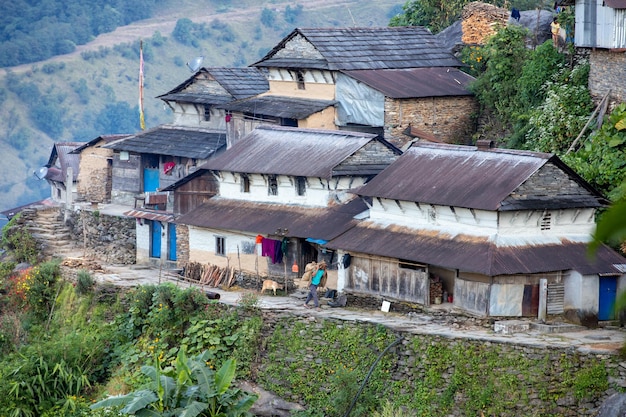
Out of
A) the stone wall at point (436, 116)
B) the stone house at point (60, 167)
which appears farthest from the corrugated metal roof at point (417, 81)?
the stone house at point (60, 167)

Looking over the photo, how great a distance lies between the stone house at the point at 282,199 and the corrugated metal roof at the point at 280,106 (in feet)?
11.3

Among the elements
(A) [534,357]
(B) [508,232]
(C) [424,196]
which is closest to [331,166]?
(C) [424,196]

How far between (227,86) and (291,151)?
9539 mm

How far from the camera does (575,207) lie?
28594 mm

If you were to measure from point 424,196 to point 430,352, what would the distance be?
434 cm

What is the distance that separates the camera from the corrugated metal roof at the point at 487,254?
90.5 ft

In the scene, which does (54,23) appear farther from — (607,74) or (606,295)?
(606,295)

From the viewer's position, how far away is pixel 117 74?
104625 millimetres

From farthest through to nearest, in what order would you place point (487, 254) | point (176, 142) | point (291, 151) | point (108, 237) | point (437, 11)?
1. point (437, 11)
2. point (176, 142)
3. point (108, 237)
4. point (291, 151)
5. point (487, 254)

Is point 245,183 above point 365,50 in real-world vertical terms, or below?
below

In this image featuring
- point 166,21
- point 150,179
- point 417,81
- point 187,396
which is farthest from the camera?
point 166,21

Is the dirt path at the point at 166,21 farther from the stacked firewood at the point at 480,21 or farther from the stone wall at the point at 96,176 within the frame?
the stacked firewood at the point at 480,21

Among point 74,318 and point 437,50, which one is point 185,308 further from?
point 437,50

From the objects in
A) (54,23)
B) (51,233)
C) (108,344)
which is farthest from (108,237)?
(54,23)
